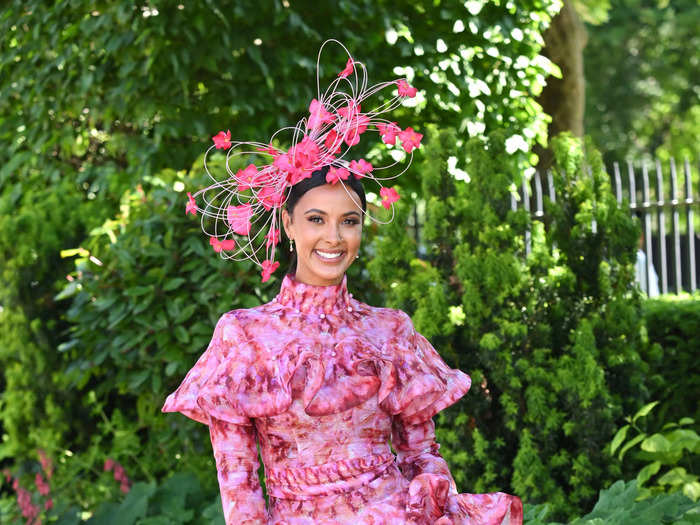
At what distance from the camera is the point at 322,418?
2314 mm

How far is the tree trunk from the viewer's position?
339 inches

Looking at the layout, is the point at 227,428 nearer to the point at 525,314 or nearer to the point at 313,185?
the point at 313,185

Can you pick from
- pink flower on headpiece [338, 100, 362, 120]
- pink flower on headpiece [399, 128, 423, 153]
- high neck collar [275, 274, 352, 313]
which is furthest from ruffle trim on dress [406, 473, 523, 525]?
pink flower on headpiece [338, 100, 362, 120]

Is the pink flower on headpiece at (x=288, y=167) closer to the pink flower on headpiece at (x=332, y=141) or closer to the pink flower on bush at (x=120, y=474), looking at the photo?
the pink flower on headpiece at (x=332, y=141)

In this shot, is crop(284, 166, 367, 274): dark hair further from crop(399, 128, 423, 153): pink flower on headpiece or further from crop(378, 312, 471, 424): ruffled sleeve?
crop(378, 312, 471, 424): ruffled sleeve

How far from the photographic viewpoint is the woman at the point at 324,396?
2.27 meters

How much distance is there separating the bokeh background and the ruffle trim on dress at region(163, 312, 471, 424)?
3.98 feet

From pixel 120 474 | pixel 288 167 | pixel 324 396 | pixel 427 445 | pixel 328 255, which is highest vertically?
pixel 288 167

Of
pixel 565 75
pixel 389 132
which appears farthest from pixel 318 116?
pixel 565 75

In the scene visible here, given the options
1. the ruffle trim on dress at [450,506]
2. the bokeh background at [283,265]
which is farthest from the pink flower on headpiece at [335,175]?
the bokeh background at [283,265]

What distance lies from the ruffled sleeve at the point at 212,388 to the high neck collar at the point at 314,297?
0.16 m

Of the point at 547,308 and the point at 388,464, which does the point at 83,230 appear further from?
the point at 388,464

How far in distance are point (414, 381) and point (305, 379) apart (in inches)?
11.4

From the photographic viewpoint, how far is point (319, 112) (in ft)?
8.36
